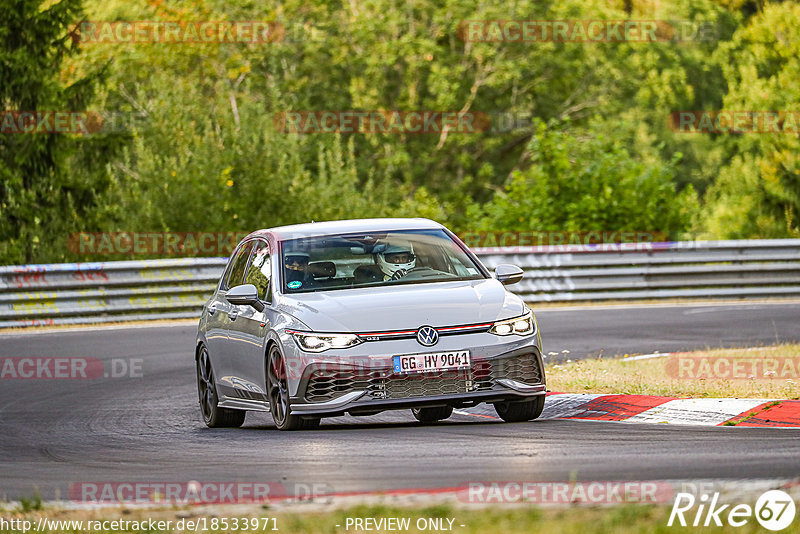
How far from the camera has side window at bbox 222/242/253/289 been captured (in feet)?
40.1

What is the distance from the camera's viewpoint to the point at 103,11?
175ft

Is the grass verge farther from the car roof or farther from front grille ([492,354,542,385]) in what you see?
the car roof

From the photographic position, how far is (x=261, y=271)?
1148 cm

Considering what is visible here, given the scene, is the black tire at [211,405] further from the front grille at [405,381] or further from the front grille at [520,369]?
the front grille at [520,369]

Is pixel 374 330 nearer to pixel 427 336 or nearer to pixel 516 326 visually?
pixel 427 336

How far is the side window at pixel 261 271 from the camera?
11141mm

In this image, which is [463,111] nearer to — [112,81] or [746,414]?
[112,81]

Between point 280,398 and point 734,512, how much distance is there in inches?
194

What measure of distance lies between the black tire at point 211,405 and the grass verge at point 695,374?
8.92 feet

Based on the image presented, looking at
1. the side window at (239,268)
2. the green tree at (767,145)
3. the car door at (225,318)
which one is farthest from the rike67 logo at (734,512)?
the green tree at (767,145)

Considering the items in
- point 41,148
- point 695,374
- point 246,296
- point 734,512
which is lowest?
point 695,374

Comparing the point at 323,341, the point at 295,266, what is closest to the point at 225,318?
the point at 295,266

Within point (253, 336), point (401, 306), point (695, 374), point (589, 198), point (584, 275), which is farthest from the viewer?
point (589, 198)

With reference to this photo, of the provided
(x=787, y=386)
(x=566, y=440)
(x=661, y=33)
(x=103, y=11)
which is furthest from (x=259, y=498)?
(x=661, y=33)
